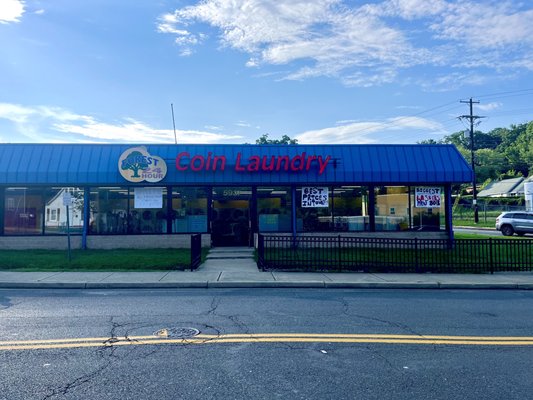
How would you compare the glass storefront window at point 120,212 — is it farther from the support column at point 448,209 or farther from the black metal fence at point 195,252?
the support column at point 448,209

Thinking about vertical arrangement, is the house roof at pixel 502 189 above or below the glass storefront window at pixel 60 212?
above

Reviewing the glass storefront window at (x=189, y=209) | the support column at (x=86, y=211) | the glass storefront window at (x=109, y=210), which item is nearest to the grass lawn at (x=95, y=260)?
the support column at (x=86, y=211)

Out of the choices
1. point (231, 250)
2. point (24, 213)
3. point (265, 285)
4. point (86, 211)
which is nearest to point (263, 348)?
point (265, 285)

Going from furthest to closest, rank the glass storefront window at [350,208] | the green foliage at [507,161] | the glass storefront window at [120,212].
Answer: the green foliage at [507,161], the glass storefront window at [350,208], the glass storefront window at [120,212]

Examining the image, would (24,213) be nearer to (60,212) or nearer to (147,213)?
(60,212)

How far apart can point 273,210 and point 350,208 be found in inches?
138

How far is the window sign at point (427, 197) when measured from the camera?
19.4 m

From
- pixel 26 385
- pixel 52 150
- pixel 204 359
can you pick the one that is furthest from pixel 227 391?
pixel 52 150

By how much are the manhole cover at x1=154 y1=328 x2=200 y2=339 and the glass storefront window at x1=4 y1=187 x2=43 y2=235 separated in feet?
47.3

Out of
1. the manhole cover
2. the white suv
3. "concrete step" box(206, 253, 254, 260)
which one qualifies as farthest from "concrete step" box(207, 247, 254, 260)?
the white suv

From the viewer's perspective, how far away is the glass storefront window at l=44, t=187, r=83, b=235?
60.7 ft

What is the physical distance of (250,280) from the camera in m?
11.3

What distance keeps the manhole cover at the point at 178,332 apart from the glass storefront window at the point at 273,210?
12619mm

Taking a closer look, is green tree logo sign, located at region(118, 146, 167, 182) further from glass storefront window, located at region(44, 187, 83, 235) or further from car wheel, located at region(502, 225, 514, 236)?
car wheel, located at region(502, 225, 514, 236)
